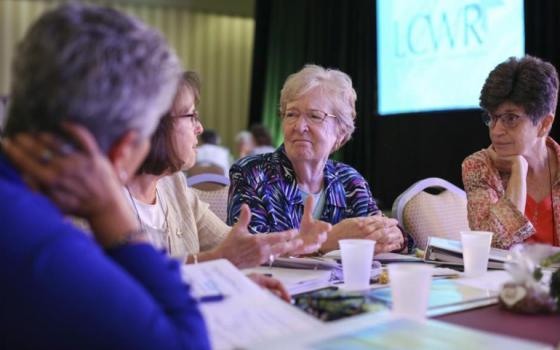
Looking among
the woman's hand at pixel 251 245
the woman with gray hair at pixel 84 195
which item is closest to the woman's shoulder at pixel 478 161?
the woman's hand at pixel 251 245

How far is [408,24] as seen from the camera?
5648 mm

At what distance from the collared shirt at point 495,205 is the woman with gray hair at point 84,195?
4.85ft

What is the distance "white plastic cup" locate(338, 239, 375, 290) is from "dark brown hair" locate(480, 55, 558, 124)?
3.87 ft

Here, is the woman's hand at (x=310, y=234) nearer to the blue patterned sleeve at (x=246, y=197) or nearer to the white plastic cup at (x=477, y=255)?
the white plastic cup at (x=477, y=255)

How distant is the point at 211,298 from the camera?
102cm

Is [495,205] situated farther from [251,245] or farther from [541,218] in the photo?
[251,245]

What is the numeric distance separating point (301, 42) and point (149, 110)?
699cm

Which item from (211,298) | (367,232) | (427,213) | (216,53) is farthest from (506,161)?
(216,53)

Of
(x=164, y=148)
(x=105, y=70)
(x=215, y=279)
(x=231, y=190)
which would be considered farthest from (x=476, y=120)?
(x=105, y=70)

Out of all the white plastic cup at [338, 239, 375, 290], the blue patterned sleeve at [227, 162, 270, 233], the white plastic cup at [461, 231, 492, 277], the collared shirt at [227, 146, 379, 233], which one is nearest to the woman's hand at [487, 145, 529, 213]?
the collared shirt at [227, 146, 379, 233]

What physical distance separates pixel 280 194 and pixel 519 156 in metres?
0.89

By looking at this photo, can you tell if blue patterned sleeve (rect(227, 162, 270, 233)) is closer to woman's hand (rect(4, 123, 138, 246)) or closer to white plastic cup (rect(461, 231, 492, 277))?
A: white plastic cup (rect(461, 231, 492, 277))

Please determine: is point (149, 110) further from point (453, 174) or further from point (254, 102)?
point (254, 102)

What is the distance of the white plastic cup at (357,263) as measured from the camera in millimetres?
1288
